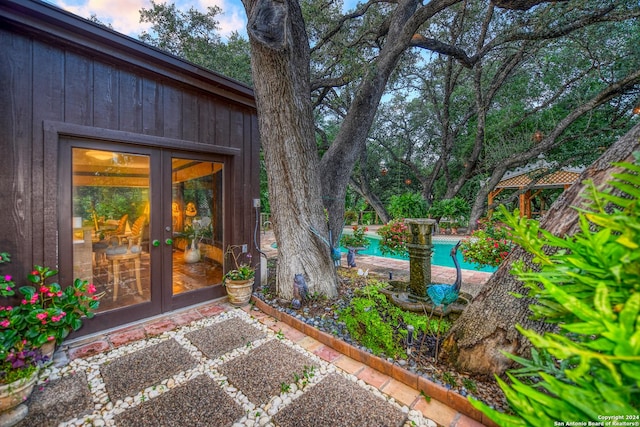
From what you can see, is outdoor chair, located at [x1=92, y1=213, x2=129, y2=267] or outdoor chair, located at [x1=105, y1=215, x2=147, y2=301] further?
outdoor chair, located at [x1=105, y1=215, x2=147, y2=301]

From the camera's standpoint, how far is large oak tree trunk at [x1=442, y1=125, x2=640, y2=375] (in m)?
1.62

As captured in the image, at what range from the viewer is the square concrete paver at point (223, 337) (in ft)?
8.37

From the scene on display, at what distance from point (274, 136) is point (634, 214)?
2.98m

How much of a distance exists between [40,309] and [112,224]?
1102 mm

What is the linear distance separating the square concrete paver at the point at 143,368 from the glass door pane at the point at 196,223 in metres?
Result: 1.05

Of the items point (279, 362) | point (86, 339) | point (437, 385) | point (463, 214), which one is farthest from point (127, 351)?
point (463, 214)

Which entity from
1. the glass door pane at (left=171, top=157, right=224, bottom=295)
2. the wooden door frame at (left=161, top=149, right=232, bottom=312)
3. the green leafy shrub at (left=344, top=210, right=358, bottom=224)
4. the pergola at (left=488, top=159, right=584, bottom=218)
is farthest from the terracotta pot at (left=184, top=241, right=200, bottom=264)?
the green leafy shrub at (left=344, top=210, right=358, bottom=224)

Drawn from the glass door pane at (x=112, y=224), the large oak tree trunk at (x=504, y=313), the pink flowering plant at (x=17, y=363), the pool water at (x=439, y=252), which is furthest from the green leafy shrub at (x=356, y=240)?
the pink flowering plant at (x=17, y=363)

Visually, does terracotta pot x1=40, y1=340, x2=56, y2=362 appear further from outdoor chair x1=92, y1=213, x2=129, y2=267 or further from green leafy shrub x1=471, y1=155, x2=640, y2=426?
green leafy shrub x1=471, y1=155, x2=640, y2=426

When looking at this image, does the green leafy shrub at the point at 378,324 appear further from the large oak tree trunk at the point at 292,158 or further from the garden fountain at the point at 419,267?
the large oak tree trunk at the point at 292,158

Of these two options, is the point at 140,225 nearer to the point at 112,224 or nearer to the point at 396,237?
the point at 112,224

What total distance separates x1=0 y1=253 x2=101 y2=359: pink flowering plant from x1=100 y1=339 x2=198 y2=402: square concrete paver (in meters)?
0.55

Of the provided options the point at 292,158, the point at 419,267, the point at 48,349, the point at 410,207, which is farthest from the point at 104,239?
the point at 410,207

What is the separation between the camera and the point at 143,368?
2.25 m
